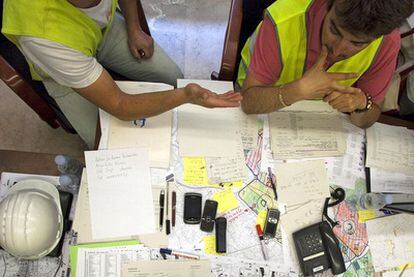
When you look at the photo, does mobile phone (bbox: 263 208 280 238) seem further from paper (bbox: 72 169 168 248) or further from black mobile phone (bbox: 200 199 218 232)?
paper (bbox: 72 169 168 248)

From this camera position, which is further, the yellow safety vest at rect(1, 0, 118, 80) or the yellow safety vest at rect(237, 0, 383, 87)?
the yellow safety vest at rect(237, 0, 383, 87)

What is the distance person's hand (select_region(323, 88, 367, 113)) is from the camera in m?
1.23

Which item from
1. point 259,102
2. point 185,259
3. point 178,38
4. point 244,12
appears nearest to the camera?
point 185,259

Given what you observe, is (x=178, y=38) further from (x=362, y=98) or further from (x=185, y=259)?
(x=185, y=259)

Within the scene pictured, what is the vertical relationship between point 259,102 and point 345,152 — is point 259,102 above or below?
above

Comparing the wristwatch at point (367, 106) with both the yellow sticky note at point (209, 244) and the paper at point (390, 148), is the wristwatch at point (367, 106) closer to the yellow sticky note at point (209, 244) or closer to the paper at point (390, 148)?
the paper at point (390, 148)

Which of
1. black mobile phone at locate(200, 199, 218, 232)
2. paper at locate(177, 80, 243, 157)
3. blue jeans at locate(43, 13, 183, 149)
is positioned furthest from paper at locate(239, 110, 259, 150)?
blue jeans at locate(43, 13, 183, 149)

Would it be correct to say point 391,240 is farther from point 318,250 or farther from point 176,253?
point 176,253

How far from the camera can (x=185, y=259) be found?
1116 mm

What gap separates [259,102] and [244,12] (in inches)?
15.1

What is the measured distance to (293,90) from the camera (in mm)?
1189

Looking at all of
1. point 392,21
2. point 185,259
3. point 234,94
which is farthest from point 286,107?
point 185,259

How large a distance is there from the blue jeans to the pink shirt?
47cm

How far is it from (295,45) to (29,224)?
3.14 ft
